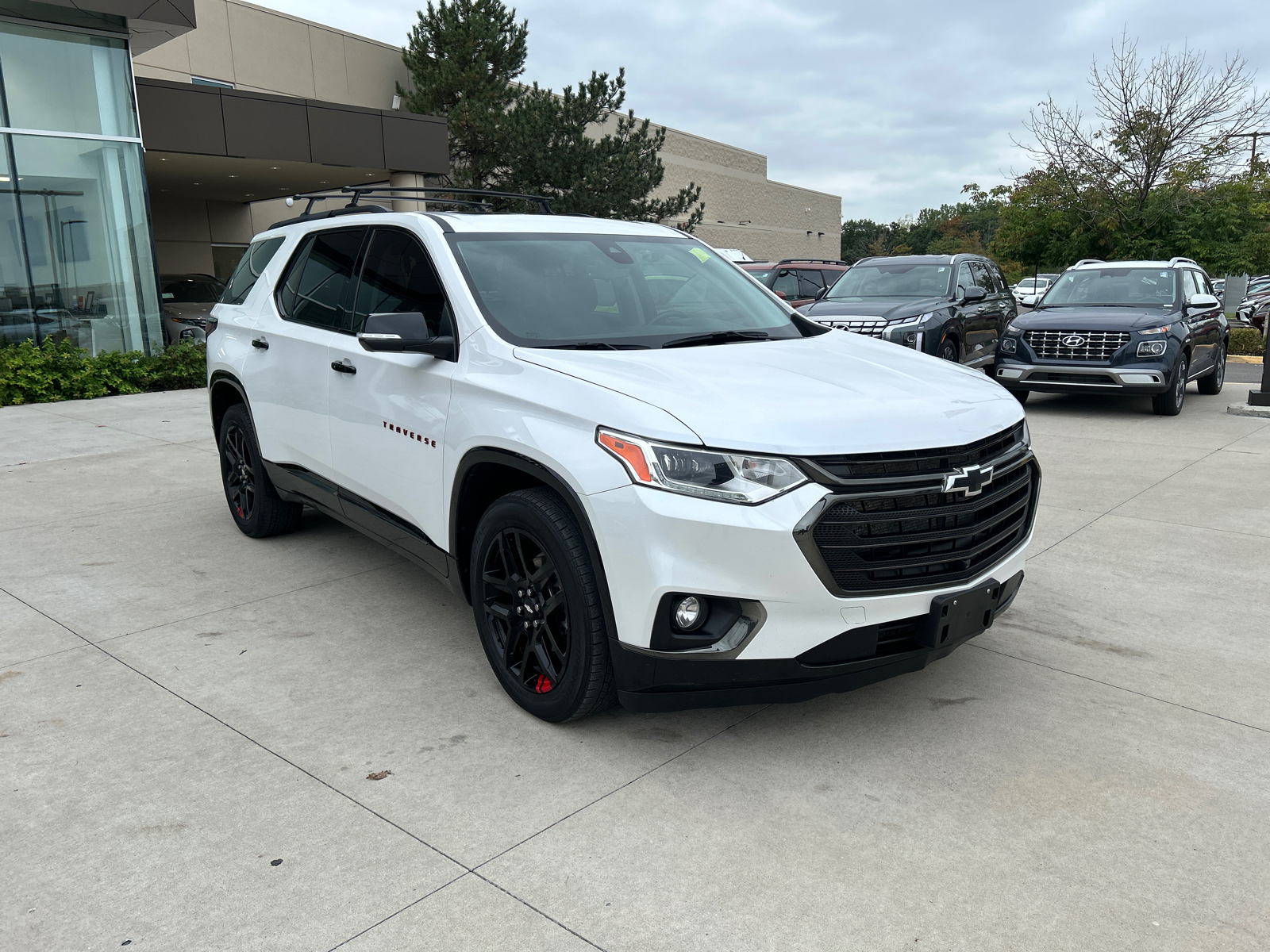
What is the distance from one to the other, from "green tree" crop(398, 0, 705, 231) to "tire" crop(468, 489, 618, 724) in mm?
24302

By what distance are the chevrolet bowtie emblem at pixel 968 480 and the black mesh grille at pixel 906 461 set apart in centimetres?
3

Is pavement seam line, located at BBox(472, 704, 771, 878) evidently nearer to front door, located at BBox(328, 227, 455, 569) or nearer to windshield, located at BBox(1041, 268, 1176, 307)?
front door, located at BBox(328, 227, 455, 569)

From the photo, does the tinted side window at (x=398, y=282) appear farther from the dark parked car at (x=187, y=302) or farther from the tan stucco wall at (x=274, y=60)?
the tan stucco wall at (x=274, y=60)

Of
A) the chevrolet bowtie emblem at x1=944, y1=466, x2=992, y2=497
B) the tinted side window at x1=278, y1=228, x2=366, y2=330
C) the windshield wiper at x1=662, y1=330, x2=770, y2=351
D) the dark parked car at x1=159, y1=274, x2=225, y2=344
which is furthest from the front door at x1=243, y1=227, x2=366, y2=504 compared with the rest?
the dark parked car at x1=159, y1=274, x2=225, y2=344

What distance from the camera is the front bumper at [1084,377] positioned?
33.7 ft

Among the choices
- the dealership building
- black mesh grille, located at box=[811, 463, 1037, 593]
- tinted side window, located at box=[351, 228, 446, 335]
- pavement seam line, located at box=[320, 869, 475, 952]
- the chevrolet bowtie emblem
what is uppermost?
the dealership building

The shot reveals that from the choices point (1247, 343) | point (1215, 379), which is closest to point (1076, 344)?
point (1215, 379)

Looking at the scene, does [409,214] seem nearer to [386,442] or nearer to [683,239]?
[386,442]

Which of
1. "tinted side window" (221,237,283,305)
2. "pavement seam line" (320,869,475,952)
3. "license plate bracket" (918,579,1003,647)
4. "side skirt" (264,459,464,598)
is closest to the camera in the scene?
"pavement seam line" (320,869,475,952)

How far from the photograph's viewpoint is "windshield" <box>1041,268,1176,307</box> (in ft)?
37.0

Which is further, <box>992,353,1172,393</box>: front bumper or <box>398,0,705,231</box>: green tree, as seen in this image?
<box>398,0,705,231</box>: green tree

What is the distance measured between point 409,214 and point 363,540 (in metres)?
2.32

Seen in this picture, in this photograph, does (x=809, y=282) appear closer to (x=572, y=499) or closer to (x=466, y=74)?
(x=572, y=499)

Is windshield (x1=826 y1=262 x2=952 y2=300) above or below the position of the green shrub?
above
